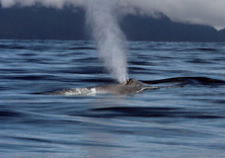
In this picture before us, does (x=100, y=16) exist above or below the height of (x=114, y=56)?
above

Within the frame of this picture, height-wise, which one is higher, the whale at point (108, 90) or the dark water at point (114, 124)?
the whale at point (108, 90)

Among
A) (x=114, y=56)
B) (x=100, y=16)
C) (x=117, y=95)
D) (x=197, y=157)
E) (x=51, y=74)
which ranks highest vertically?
(x=51, y=74)

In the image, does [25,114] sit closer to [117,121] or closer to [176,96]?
[117,121]

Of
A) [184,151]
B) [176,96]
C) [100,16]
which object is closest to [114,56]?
[100,16]

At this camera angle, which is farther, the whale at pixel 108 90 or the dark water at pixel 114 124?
the whale at pixel 108 90

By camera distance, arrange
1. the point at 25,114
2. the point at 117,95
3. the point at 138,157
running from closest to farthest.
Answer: the point at 138,157, the point at 25,114, the point at 117,95

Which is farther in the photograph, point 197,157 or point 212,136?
point 212,136

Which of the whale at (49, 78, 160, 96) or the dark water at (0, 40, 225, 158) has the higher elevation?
the whale at (49, 78, 160, 96)

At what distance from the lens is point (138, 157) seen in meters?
10.9

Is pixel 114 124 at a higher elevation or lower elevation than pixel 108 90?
lower

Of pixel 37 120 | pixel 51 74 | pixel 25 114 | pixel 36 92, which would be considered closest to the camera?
pixel 37 120

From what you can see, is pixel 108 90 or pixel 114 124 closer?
pixel 114 124

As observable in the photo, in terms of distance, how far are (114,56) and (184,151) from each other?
11.8 m

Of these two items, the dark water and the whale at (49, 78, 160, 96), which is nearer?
the dark water
